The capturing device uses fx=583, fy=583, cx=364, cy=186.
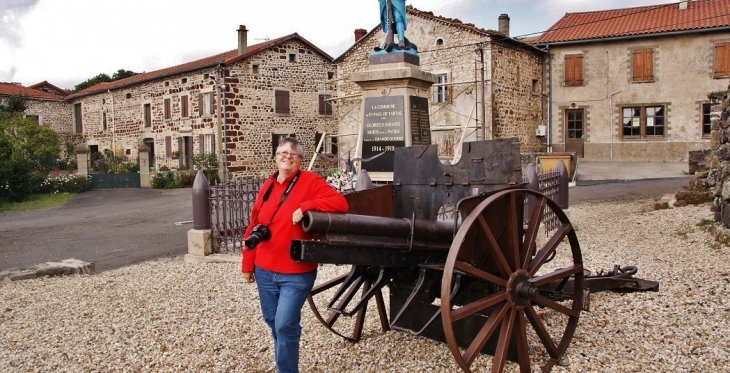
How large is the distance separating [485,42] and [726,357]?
21027 mm

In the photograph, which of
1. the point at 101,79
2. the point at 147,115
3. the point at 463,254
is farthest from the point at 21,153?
the point at 101,79

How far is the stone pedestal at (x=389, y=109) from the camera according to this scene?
31.0 ft

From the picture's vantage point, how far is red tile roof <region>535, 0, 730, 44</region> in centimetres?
2458

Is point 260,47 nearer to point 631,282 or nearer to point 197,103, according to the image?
A: point 197,103

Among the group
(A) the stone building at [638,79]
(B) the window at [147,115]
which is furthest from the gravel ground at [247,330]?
(B) the window at [147,115]

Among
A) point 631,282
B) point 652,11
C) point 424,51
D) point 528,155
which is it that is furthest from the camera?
point 652,11

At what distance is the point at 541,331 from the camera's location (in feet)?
12.5

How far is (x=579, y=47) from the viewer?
86.3ft

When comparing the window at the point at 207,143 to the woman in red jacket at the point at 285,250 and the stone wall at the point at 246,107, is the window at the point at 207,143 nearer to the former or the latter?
the stone wall at the point at 246,107

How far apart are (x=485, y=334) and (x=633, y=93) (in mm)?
25206

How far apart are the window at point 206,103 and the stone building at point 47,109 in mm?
12730

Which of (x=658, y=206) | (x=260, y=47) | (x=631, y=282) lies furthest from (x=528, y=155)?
(x=631, y=282)

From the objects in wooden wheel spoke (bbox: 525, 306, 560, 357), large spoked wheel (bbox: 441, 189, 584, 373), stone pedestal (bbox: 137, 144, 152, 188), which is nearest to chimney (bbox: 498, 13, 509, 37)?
stone pedestal (bbox: 137, 144, 152, 188)

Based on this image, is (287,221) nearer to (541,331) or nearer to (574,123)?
(541,331)
